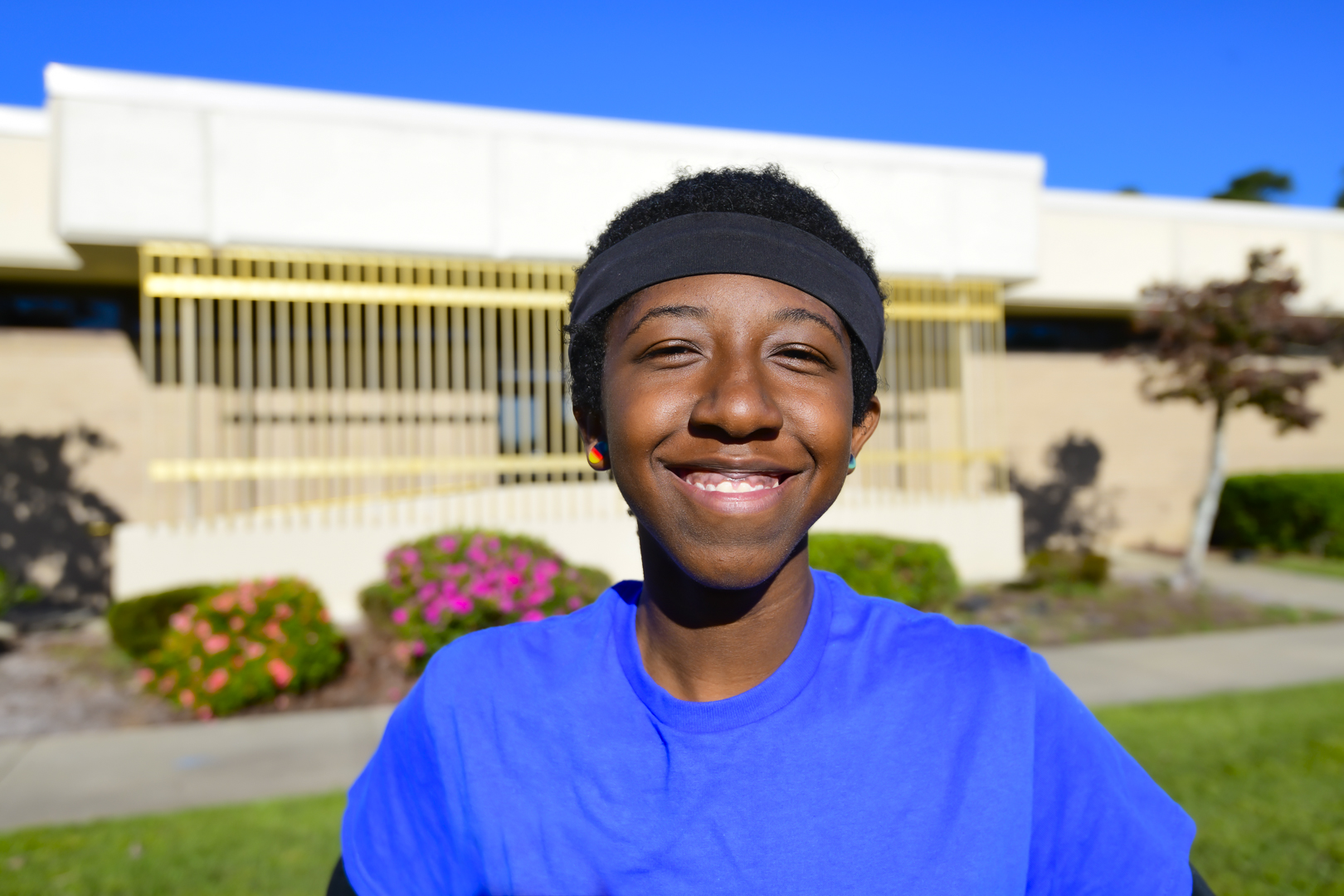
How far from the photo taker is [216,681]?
5707 mm

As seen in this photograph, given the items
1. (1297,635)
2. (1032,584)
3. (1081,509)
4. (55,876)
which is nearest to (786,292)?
(55,876)

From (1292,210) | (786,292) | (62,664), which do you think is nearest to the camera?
(786,292)

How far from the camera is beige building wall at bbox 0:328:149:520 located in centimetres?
924

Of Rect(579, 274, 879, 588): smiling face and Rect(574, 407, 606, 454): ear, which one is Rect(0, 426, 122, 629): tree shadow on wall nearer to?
Rect(574, 407, 606, 454): ear

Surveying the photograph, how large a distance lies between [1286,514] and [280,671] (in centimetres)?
1228

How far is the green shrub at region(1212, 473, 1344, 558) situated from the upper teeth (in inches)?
529

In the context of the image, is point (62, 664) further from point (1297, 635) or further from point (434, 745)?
point (1297, 635)

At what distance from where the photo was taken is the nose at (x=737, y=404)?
1.18 metres

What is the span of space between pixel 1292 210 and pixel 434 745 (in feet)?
49.6

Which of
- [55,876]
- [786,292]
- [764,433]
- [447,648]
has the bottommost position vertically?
[55,876]

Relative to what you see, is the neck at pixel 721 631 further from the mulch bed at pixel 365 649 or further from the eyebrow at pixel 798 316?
the mulch bed at pixel 365 649

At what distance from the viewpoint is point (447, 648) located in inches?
52.9

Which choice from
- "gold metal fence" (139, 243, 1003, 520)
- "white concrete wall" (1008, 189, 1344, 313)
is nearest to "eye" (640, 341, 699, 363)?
"gold metal fence" (139, 243, 1003, 520)

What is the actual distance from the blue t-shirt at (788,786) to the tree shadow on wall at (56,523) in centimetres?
956
